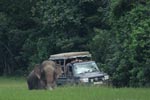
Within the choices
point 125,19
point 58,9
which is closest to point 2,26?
point 58,9

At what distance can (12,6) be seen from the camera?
56.1 meters

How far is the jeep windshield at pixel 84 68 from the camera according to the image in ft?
99.2

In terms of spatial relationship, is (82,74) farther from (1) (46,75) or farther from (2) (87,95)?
(2) (87,95)

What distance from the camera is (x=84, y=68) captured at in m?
30.5

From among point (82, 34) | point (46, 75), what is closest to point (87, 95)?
point (46, 75)

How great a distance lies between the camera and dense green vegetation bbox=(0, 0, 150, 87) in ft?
95.1

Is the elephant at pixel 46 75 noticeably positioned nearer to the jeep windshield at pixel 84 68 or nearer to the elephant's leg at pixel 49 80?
the elephant's leg at pixel 49 80

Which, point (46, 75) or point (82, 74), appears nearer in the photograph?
point (46, 75)

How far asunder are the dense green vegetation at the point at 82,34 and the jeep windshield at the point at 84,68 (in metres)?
1.44

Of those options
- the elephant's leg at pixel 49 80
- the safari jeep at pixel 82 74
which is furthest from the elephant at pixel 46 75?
the safari jeep at pixel 82 74

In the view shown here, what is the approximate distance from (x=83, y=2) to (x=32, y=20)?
438 inches

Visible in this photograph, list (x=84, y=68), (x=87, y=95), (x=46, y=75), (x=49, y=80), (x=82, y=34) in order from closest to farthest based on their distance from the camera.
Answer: (x=87, y=95), (x=49, y=80), (x=46, y=75), (x=84, y=68), (x=82, y=34)

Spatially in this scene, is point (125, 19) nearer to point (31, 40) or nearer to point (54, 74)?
point (54, 74)

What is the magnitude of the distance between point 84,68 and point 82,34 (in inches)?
693
